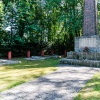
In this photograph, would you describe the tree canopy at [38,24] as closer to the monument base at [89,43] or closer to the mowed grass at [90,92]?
the monument base at [89,43]

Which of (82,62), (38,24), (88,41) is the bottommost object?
(82,62)

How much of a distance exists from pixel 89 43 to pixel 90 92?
9044 millimetres

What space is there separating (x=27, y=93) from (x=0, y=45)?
14198 mm

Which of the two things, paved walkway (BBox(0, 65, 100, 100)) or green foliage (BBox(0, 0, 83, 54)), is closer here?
paved walkway (BBox(0, 65, 100, 100))

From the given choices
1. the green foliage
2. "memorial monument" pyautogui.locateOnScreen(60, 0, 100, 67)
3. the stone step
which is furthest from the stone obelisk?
the green foliage

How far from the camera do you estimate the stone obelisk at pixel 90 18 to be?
1554cm

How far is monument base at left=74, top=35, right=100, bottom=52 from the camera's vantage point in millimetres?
15255

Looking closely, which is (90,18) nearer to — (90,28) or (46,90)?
(90,28)

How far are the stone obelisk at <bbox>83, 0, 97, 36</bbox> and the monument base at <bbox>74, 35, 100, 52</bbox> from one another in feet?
1.41

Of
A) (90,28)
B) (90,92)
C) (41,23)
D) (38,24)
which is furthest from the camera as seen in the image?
(41,23)

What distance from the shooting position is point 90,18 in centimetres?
1562

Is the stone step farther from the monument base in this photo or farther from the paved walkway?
the paved walkway

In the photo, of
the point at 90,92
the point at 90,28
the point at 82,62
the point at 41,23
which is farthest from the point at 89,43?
the point at 41,23

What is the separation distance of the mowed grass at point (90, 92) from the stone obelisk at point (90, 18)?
7.66 metres
